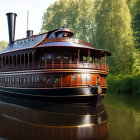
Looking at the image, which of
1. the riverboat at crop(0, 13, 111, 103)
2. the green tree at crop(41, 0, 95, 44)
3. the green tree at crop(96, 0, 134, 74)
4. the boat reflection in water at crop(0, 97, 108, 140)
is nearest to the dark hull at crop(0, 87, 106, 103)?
the riverboat at crop(0, 13, 111, 103)

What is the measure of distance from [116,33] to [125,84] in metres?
11.6

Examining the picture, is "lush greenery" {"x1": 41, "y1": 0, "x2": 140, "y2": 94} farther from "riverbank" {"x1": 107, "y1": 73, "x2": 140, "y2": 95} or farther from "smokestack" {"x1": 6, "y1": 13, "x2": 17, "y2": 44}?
"smokestack" {"x1": 6, "y1": 13, "x2": 17, "y2": 44}

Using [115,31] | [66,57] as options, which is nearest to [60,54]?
[66,57]

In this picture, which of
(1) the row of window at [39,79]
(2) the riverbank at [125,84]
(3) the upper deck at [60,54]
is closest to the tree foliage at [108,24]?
(2) the riverbank at [125,84]

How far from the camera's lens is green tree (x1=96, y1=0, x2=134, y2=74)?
1374 inches

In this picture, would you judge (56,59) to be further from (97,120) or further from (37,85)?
(97,120)

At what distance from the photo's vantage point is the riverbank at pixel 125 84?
103 feet

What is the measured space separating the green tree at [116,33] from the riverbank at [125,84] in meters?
2.19

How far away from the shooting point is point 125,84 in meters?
33.4

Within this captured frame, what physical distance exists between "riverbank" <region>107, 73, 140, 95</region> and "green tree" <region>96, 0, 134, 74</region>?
219 cm

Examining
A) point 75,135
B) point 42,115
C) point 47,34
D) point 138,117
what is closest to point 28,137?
point 75,135

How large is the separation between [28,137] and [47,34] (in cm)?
1566

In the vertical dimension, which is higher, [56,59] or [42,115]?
[56,59]

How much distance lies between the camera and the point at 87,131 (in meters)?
10.3
